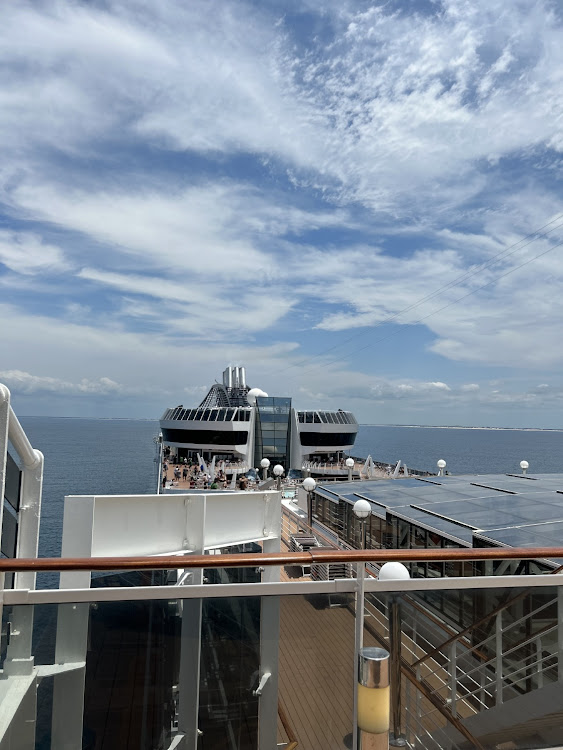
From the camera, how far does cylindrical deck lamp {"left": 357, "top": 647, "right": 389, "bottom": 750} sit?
2236 millimetres

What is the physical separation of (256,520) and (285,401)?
1345 inches

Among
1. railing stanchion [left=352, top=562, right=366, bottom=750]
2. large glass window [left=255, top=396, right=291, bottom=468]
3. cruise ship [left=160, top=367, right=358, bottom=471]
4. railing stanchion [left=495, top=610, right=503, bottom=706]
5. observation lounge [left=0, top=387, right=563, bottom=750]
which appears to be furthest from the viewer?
large glass window [left=255, top=396, right=291, bottom=468]

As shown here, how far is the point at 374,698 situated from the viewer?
2246mm

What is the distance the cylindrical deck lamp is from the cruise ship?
115ft

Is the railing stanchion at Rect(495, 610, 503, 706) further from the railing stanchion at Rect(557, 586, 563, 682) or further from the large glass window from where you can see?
the large glass window

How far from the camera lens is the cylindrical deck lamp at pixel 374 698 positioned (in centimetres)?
224

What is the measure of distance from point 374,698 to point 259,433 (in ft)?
119

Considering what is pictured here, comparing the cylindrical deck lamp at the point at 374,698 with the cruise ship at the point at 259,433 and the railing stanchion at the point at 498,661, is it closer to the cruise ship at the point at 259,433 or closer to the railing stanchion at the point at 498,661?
the railing stanchion at the point at 498,661

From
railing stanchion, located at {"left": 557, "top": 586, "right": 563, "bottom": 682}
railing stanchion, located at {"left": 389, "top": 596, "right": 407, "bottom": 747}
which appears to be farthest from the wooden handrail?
railing stanchion, located at {"left": 557, "top": 586, "right": 563, "bottom": 682}

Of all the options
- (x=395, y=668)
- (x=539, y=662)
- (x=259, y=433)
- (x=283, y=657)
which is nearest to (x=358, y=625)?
(x=395, y=668)

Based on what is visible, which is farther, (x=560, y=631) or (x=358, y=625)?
(x=560, y=631)

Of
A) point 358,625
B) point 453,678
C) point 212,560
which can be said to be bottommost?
point 453,678

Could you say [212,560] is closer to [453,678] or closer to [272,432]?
[453,678]

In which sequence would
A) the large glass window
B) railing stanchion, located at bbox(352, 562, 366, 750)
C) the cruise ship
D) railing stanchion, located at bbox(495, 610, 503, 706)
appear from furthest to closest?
the large glass window, the cruise ship, railing stanchion, located at bbox(495, 610, 503, 706), railing stanchion, located at bbox(352, 562, 366, 750)
